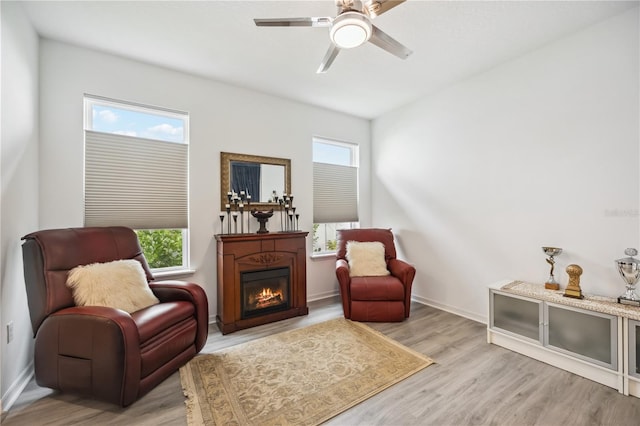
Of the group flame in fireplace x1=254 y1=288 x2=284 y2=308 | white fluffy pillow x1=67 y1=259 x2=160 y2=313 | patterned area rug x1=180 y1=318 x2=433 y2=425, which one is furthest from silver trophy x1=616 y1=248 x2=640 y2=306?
white fluffy pillow x1=67 y1=259 x2=160 y2=313

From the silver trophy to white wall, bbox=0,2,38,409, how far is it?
451 centimetres

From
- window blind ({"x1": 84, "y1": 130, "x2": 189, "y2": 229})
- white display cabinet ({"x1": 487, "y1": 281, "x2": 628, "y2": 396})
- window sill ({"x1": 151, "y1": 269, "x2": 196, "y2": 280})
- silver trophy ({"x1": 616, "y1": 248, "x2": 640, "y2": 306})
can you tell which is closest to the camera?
white display cabinet ({"x1": 487, "y1": 281, "x2": 628, "y2": 396})

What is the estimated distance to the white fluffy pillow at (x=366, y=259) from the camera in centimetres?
345

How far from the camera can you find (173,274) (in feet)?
9.79

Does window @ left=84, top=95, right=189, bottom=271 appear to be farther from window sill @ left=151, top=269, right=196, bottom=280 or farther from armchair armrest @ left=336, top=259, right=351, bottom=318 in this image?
armchair armrest @ left=336, top=259, right=351, bottom=318

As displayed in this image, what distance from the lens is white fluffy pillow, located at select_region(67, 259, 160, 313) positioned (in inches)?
77.5

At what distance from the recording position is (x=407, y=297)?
3176mm

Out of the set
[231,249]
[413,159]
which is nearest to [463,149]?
[413,159]

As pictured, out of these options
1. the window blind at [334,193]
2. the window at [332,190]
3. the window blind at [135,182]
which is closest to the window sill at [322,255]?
the window at [332,190]

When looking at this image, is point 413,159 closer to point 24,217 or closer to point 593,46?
point 593,46

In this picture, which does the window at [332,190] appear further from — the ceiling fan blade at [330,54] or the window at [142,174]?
the ceiling fan blade at [330,54]

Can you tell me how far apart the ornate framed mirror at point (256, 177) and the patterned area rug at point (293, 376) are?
1.74m

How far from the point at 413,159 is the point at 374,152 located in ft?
2.81

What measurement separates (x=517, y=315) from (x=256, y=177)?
3290 mm
